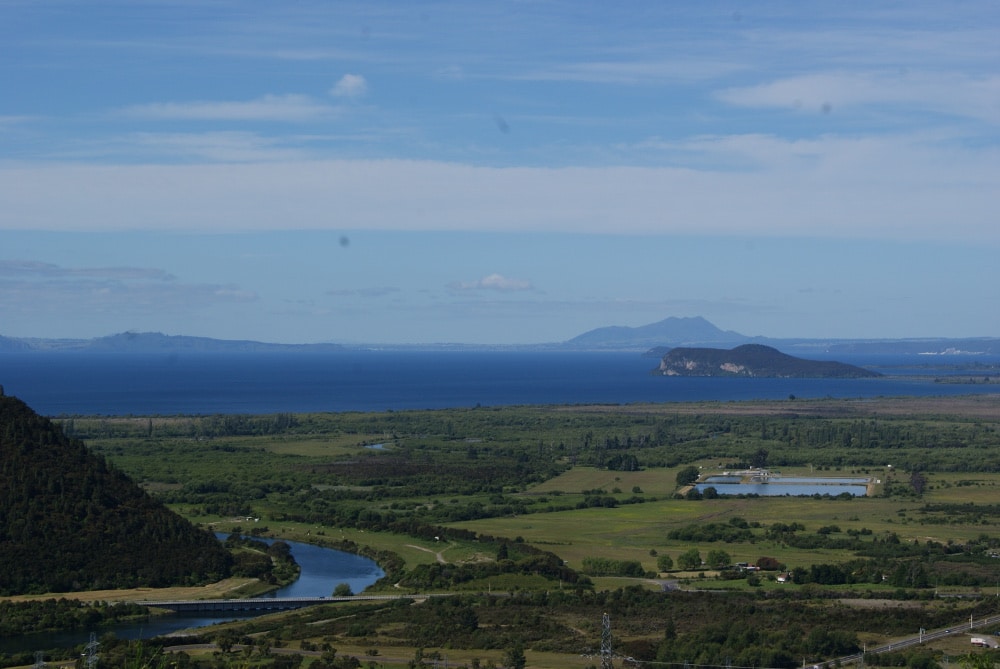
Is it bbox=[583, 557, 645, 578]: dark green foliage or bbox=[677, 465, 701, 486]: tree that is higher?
bbox=[677, 465, 701, 486]: tree

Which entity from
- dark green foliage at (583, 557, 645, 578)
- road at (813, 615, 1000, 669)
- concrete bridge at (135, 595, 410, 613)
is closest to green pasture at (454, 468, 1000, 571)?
dark green foliage at (583, 557, 645, 578)

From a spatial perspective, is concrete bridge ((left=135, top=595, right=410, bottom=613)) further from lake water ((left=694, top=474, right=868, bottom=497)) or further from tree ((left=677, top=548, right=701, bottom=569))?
lake water ((left=694, top=474, right=868, bottom=497))

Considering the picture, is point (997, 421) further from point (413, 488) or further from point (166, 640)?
point (166, 640)

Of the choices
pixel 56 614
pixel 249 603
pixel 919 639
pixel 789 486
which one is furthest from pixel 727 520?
pixel 56 614

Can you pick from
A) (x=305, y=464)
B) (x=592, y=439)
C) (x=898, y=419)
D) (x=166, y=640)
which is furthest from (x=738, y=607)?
(x=898, y=419)

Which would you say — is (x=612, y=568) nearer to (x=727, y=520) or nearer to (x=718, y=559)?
(x=718, y=559)

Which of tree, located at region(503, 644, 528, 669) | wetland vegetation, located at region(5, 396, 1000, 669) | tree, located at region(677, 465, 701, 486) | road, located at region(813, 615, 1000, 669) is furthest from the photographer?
tree, located at region(677, 465, 701, 486)
